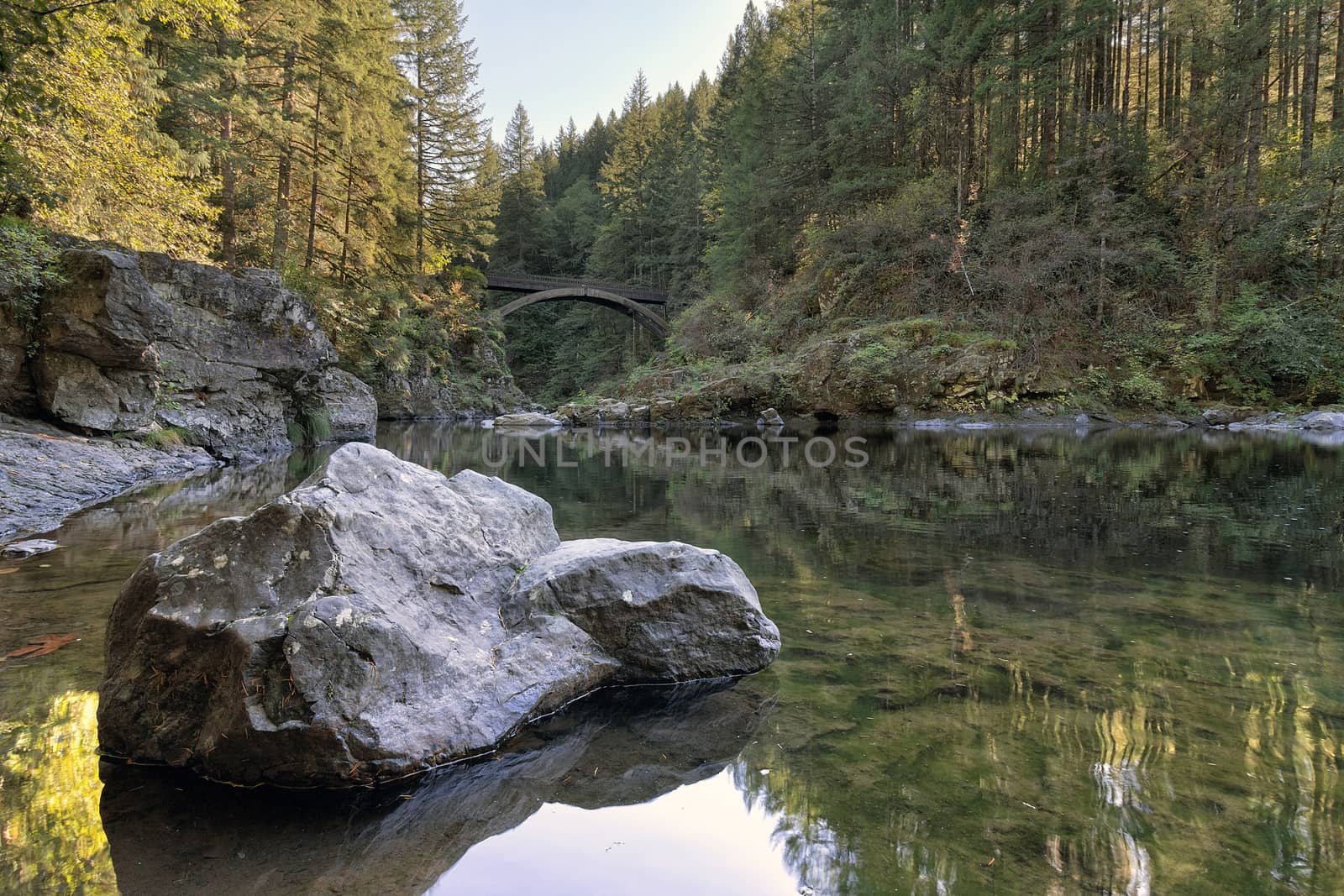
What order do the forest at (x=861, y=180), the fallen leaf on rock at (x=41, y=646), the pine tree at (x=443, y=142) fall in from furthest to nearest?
the pine tree at (x=443, y=142) < the forest at (x=861, y=180) < the fallen leaf on rock at (x=41, y=646)

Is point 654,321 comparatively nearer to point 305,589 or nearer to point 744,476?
point 744,476

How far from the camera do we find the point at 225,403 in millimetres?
13055

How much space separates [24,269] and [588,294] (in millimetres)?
32919

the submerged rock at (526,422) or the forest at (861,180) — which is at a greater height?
the forest at (861,180)

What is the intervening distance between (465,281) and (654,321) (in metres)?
11.7

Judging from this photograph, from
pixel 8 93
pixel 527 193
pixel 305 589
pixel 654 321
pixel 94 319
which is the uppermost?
pixel 527 193

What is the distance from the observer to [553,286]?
41062 mm

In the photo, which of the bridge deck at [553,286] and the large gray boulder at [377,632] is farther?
the bridge deck at [553,286]

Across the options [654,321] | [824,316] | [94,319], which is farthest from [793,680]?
[654,321]

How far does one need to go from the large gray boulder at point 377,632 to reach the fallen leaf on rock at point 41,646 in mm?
1103

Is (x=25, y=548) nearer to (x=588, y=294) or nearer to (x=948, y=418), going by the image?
(x=948, y=418)

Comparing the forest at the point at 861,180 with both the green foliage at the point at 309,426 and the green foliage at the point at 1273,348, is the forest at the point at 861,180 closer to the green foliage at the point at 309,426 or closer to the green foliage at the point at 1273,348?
the green foliage at the point at 1273,348

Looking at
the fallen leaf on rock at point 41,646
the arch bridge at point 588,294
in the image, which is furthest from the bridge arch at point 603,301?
the fallen leaf on rock at point 41,646

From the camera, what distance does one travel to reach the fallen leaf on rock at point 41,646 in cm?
322
